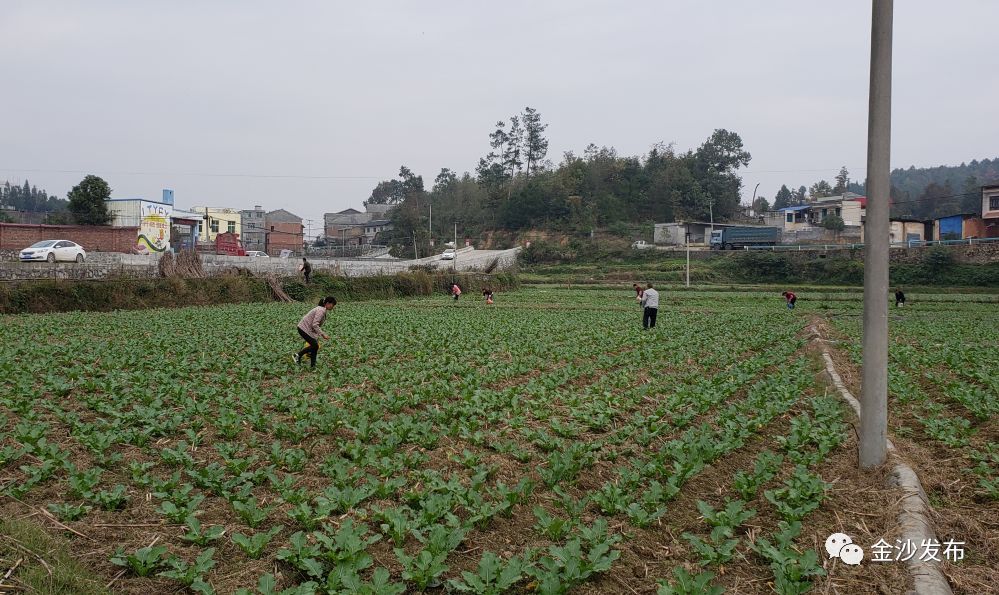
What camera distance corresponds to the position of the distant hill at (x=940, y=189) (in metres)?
87.9

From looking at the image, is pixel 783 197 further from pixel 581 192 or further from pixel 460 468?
pixel 460 468

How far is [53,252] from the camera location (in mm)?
33375

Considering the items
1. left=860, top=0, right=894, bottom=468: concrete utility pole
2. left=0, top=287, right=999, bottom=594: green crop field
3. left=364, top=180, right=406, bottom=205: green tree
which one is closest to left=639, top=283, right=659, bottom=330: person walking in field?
left=0, top=287, right=999, bottom=594: green crop field

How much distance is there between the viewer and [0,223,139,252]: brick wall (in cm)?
3794

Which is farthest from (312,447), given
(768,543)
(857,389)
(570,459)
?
(857,389)

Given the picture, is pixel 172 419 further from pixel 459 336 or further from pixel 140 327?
pixel 140 327

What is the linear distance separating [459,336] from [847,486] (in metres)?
13.5

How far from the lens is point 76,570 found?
470cm

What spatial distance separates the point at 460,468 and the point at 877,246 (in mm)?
4986

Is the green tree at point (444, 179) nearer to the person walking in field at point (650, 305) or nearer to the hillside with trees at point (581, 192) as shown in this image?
the hillside with trees at point (581, 192)

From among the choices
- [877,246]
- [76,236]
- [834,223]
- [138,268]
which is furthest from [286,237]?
[877,246]

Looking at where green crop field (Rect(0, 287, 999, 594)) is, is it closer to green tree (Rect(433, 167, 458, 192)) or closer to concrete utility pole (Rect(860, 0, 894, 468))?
concrete utility pole (Rect(860, 0, 894, 468))

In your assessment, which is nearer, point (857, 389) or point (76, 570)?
point (76, 570)

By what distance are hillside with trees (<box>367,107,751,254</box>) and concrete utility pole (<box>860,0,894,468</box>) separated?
7610cm
